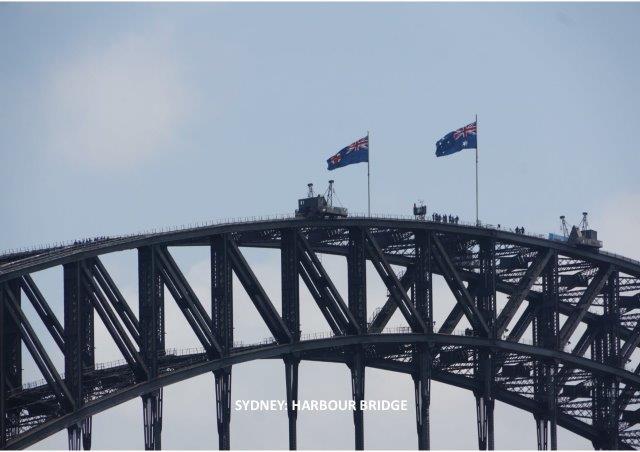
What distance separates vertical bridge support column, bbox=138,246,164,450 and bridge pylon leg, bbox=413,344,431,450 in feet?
103

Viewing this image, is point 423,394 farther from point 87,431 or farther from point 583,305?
point 87,431

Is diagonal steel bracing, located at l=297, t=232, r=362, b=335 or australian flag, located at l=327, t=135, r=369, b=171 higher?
australian flag, located at l=327, t=135, r=369, b=171

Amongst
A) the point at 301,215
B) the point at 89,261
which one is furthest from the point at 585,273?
the point at 89,261

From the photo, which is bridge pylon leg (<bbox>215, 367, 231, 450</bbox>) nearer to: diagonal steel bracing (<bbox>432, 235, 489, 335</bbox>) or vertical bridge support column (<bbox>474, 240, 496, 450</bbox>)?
diagonal steel bracing (<bbox>432, 235, 489, 335</bbox>)

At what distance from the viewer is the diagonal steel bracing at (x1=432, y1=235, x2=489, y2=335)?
6481 inches

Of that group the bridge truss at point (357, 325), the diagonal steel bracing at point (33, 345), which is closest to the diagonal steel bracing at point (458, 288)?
the bridge truss at point (357, 325)

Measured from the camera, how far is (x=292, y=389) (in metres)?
152

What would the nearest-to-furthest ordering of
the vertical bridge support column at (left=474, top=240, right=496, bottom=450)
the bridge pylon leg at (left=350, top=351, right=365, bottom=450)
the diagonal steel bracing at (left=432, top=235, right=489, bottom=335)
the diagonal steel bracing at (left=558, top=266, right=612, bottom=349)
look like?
the bridge pylon leg at (left=350, top=351, right=365, bottom=450), the diagonal steel bracing at (left=432, top=235, right=489, bottom=335), the vertical bridge support column at (left=474, top=240, right=496, bottom=450), the diagonal steel bracing at (left=558, top=266, right=612, bottom=349)

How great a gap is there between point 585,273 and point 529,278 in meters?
11.5

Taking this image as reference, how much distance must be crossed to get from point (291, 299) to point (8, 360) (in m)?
26.3

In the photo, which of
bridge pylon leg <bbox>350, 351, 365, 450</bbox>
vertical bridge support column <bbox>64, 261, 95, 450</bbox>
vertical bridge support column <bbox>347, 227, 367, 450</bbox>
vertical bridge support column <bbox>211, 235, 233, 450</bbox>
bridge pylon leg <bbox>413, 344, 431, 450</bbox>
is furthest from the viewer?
bridge pylon leg <bbox>413, 344, 431, 450</bbox>

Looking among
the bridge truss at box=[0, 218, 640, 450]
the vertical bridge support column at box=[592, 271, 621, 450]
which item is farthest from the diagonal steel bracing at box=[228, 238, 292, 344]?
the vertical bridge support column at box=[592, 271, 621, 450]

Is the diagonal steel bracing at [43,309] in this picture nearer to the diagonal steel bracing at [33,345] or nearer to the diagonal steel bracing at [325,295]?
the diagonal steel bracing at [33,345]

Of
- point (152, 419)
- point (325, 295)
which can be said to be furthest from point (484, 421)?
point (152, 419)
